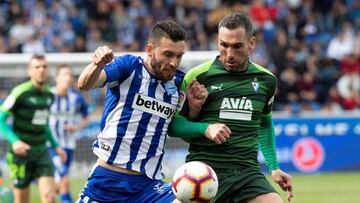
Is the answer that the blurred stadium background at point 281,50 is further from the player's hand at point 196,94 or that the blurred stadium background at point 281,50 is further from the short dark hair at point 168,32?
the short dark hair at point 168,32

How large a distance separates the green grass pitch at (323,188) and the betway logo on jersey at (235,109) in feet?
25.3

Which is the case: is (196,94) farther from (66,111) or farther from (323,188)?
(323,188)

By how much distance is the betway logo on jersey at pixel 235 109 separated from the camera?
8062 millimetres

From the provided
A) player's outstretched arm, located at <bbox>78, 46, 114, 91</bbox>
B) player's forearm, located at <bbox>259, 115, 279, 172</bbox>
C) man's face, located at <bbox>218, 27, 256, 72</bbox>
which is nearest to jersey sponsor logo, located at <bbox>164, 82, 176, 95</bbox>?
man's face, located at <bbox>218, 27, 256, 72</bbox>

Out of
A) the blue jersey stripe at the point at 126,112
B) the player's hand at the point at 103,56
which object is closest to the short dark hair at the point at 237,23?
the blue jersey stripe at the point at 126,112

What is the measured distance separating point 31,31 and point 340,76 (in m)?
7.85

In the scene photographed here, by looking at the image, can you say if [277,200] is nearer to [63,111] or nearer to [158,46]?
[158,46]

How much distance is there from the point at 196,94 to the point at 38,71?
5221mm

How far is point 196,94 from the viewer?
26.1 ft

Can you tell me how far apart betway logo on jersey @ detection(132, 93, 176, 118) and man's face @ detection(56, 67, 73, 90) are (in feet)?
24.8

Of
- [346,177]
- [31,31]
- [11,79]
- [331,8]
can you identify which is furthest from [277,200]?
[331,8]

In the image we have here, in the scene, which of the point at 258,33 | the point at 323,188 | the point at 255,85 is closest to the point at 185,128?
the point at 255,85

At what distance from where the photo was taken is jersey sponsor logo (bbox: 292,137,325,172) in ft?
69.5

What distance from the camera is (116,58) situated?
7.52m
